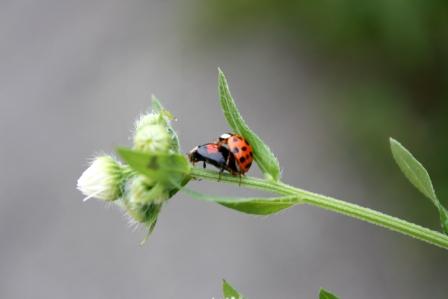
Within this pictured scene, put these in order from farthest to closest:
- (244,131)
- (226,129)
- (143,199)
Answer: (226,129) → (244,131) → (143,199)

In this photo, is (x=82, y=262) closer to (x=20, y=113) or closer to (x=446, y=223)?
(x=20, y=113)

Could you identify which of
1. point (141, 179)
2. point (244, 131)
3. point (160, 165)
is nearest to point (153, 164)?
point (160, 165)

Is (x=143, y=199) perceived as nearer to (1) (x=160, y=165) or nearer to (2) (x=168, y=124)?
(1) (x=160, y=165)

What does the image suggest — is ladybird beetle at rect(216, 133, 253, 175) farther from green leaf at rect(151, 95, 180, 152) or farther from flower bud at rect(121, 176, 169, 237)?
flower bud at rect(121, 176, 169, 237)

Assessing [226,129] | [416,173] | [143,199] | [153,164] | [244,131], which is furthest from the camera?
[226,129]

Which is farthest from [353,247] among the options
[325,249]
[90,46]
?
[90,46]

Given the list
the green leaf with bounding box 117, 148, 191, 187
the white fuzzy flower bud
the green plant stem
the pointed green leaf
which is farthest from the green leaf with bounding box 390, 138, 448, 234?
the white fuzzy flower bud

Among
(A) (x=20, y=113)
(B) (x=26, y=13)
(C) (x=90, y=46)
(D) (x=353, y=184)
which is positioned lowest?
(D) (x=353, y=184)

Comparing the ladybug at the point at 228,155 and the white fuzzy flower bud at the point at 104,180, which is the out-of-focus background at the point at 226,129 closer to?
the ladybug at the point at 228,155
